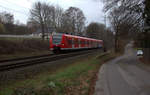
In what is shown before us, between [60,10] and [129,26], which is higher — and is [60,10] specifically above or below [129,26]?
above

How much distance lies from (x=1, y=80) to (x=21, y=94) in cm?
346

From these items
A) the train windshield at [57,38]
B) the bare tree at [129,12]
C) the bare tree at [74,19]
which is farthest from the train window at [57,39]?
the bare tree at [74,19]

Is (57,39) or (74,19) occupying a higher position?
(74,19)

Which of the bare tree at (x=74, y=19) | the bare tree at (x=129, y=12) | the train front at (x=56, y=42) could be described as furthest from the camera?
the bare tree at (x=74, y=19)

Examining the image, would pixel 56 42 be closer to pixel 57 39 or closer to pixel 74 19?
pixel 57 39

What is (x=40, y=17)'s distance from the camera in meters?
39.5

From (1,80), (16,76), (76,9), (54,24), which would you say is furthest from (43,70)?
(76,9)

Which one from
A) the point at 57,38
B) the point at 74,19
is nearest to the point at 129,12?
the point at 57,38

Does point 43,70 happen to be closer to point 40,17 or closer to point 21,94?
point 21,94

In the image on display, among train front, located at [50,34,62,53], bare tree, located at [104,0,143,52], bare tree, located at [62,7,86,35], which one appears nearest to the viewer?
bare tree, located at [104,0,143,52]

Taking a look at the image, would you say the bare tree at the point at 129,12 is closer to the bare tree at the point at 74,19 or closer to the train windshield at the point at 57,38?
the train windshield at the point at 57,38

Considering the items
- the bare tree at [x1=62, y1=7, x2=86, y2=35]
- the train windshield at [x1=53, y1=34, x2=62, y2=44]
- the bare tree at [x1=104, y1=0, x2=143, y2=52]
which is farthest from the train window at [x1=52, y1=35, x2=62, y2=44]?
the bare tree at [x1=62, y1=7, x2=86, y2=35]

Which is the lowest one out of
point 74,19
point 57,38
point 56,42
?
point 56,42

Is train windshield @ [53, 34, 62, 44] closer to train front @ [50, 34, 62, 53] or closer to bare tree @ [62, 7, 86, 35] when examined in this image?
train front @ [50, 34, 62, 53]
